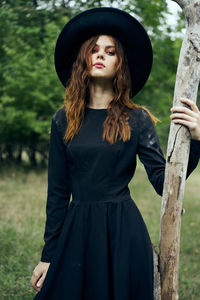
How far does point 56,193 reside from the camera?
2.24 metres

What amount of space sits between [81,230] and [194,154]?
758mm

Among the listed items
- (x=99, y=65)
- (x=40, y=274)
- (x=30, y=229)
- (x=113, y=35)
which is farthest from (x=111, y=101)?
(x=30, y=229)

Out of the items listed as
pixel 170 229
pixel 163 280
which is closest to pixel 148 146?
pixel 170 229

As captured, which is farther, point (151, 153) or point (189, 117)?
point (151, 153)

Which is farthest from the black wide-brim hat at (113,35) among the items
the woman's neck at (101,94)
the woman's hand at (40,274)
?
the woman's hand at (40,274)

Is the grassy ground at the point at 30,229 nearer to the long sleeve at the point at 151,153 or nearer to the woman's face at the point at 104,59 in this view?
the long sleeve at the point at 151,153

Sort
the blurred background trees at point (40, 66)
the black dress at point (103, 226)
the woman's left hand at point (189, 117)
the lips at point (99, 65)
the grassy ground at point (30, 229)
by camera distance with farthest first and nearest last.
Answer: the blurred background trees at point (40, 66)
the grassy ground at point (30, 229)
the lips at point (99, 65)
the black dress at point (103, 226)
the woman's left hand at point (189, 117)

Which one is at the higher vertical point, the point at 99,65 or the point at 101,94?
the point at 99,65

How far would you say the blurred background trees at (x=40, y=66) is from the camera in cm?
601

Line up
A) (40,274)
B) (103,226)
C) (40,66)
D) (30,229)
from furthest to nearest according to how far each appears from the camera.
Result: (40,66)
(30,229)
(40,274)
(103,226)

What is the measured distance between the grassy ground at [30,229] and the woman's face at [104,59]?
8.85 feet

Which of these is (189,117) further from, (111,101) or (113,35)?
(113,35)

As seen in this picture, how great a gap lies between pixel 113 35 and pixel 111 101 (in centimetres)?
39

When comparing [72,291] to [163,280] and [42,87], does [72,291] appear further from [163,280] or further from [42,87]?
[42,87]
